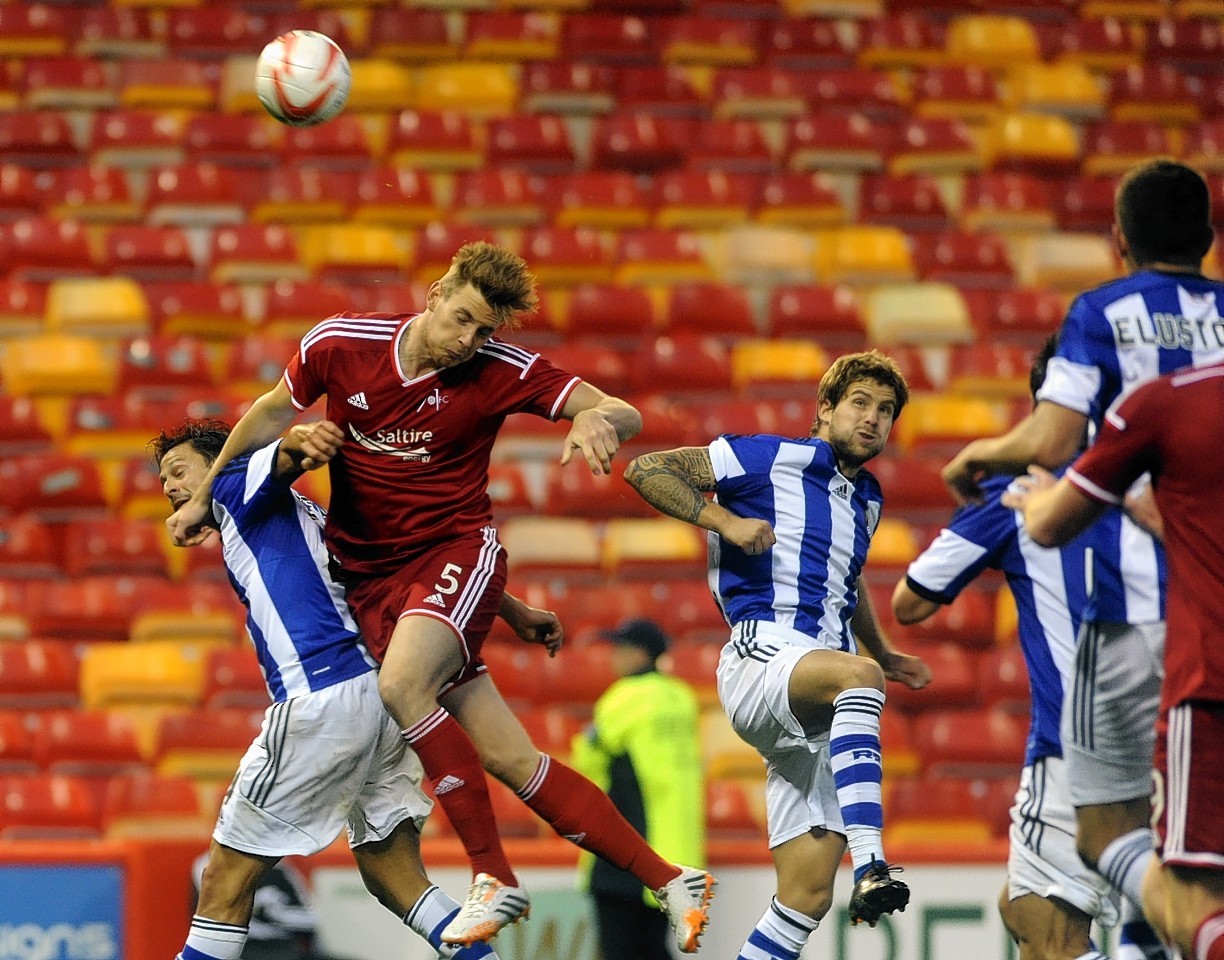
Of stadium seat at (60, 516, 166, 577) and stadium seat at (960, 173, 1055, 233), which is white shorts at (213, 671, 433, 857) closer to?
stadium seat at (60, 516, 166, 577)

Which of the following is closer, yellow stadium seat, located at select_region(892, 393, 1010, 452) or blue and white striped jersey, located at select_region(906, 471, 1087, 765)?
blue and white striped jersey, located at select_region(906, 471, 1087, 765)

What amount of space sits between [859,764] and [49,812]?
509 cm

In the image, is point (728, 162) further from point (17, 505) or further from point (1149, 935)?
point (1149, 935)

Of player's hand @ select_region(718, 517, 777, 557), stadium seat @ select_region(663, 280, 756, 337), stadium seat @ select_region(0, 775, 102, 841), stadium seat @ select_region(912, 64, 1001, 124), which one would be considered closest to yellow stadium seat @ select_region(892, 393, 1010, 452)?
stadium seat @ select_region(663, 280, 756, 337)

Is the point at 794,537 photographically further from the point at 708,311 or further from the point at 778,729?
the point at 708,311

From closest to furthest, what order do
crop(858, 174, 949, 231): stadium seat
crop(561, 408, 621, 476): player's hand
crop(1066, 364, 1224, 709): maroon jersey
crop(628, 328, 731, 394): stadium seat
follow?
1. crop(1066, 364, 1224, 709): maroon jersey
2. crop(561, 408, 621, 476): player's hand
3. crop(628, 328, 731, 394): stadium seat
4. crop(858, 174, 949, 231): stadium seat

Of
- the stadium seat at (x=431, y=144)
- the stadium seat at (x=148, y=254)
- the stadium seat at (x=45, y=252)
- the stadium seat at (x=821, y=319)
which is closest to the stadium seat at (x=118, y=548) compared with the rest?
the stadium seat at (x=148, y=254)

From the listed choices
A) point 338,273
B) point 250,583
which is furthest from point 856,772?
point 338,273

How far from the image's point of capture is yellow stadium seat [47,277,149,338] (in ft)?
38.1

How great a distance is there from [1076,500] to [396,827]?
99.3 inches

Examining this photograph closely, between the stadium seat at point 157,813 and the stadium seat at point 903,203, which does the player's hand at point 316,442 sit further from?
the stadium seat at point 903,203

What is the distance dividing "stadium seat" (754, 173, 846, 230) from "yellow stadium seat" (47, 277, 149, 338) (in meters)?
4.44

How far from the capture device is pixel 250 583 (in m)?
5.18

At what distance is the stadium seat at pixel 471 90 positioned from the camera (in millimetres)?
13383
